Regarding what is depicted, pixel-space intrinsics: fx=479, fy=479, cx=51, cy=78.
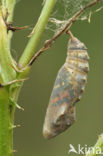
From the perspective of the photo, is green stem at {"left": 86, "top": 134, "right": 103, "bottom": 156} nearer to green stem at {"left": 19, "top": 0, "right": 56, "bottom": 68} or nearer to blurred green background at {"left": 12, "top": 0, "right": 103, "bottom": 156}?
green stem at {"left": 19, "top": 0, "right": 56, "bottom": 68}

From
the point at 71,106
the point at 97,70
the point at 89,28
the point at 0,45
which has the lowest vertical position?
the point at 97,70

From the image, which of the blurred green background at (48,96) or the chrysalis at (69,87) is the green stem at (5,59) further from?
the blurred green background at (48,96)

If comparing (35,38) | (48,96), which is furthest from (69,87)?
(48,96)

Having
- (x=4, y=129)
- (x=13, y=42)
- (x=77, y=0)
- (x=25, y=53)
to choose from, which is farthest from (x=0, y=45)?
(x=13, y=42)

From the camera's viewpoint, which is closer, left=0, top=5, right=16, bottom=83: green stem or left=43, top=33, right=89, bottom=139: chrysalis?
left=0, top=5, right=16, bottom=83: green stem

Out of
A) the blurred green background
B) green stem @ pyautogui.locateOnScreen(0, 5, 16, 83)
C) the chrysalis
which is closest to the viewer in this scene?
green stem @ pyautogui.locateOnScreen(0, 5, 16, 83)

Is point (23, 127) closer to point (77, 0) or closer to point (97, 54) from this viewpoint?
point (97, 54)

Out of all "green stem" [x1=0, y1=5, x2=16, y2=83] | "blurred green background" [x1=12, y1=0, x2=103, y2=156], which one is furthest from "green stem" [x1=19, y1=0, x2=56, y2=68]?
"blurred green background" [x1=12, y1=0, x2=103, y2=156]
